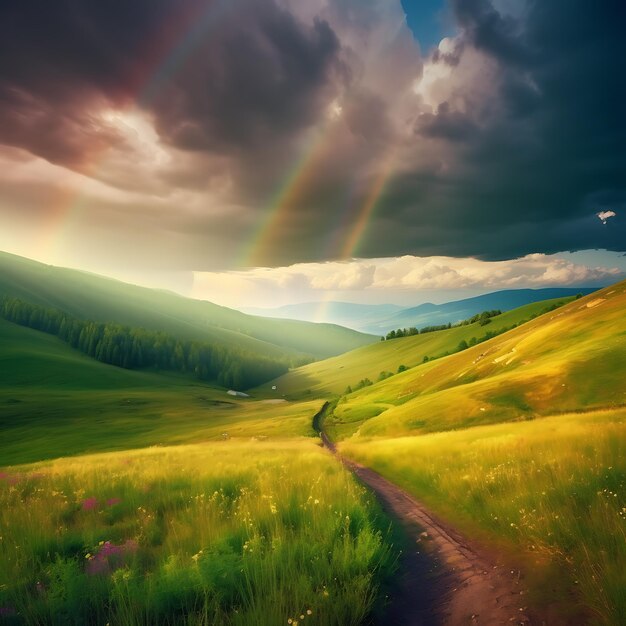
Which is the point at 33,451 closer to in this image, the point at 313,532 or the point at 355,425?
the point at 355,425

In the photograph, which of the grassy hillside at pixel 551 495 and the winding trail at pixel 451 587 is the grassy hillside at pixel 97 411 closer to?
the grassy hillside at pixel 551 495

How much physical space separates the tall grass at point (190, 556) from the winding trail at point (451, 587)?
0.65 metres

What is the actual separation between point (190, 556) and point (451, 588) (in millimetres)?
5062

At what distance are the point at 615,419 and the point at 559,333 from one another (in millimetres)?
47178

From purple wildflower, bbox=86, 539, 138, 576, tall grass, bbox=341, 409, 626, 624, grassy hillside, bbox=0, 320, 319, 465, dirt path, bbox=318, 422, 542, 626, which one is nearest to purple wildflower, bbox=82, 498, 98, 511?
purple wildflower, bbox=86, 539, 138, 576

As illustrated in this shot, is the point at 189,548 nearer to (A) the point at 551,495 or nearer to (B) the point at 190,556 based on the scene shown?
(B) the point at 190,556

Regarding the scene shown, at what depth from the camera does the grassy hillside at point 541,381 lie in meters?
38.7

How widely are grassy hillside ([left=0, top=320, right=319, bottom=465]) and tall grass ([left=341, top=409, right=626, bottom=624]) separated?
55.5 m

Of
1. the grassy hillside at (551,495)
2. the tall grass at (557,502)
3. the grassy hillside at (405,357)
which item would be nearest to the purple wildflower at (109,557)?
the grassy hillside at (551,495)

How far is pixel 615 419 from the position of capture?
69.3 ft

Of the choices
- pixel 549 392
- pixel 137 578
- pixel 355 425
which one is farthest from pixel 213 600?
pixel 355 425

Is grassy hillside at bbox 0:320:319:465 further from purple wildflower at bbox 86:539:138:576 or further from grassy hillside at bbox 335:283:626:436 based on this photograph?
purple wildflower at bbox 86:539:138:576

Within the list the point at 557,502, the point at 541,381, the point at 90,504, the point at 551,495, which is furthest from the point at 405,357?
the point at 90,504

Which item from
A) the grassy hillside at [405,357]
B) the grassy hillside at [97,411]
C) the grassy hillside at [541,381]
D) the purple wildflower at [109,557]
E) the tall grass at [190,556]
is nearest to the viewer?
the tall grass at [190,556]
